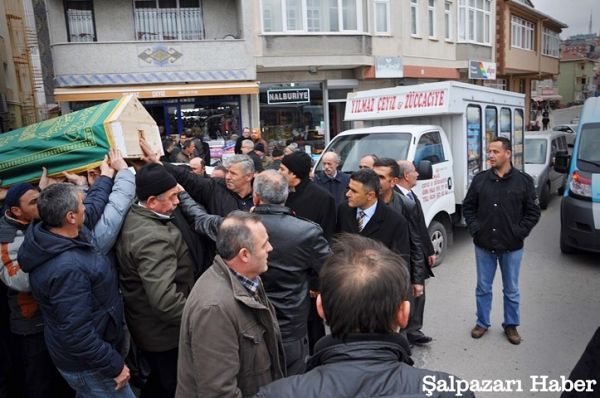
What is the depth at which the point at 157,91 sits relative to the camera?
14.7 meters

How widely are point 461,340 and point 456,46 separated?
20.0 m

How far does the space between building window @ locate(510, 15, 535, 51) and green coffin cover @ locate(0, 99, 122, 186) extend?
29.0m

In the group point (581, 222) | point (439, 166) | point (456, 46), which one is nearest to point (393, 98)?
point (439, 166)

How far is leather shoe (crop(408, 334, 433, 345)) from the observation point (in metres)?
4.68

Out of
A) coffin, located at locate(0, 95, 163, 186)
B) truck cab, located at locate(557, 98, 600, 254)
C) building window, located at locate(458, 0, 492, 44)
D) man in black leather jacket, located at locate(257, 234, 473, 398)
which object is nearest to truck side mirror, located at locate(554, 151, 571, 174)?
truck cab, located at locate(557, 98, 600, 254)

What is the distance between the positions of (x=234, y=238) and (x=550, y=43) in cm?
3817

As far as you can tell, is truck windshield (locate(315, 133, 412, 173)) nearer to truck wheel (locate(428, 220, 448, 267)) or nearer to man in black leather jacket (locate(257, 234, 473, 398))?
truck wheel (locate(428, 220, 448, 267))

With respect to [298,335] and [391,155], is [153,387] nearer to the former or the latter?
→ [298,335]

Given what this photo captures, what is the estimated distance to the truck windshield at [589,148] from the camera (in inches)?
264

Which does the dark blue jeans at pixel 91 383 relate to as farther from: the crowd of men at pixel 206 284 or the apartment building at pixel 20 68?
the apartment building at pixel 20 68

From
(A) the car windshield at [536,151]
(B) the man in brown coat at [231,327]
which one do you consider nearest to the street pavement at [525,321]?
(B) the man in brown coat at [231,327]

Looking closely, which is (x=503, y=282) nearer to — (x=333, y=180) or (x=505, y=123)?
(x=333, y=180)

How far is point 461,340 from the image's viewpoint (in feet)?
15.5

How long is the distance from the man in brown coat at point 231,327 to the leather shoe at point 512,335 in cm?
304
